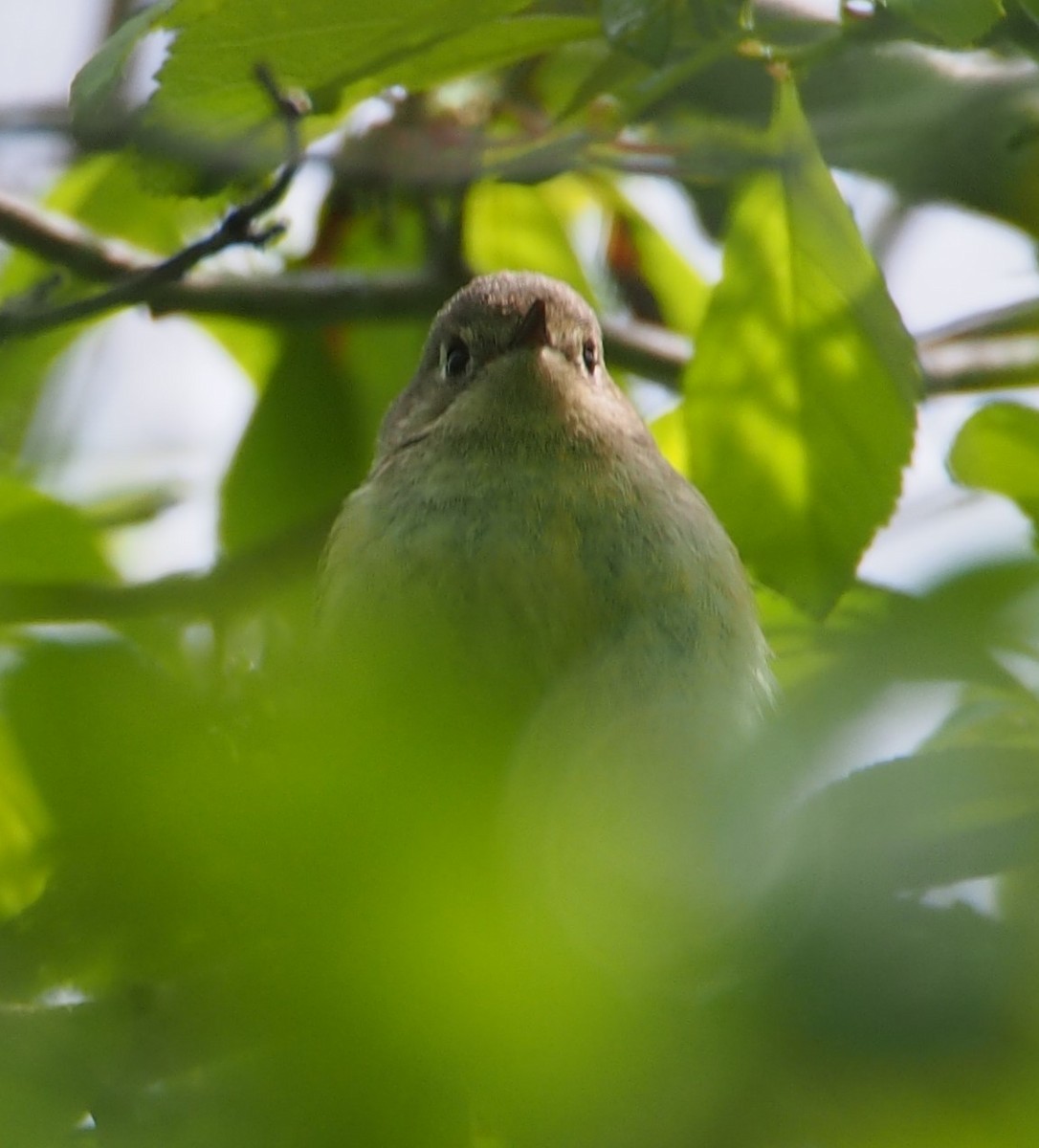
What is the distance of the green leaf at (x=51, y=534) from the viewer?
2.17 metres

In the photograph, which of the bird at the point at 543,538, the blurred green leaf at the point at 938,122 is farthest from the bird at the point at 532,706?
the blurred green leaf at the point at 938,122

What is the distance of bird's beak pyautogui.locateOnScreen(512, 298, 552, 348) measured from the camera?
13.4ft

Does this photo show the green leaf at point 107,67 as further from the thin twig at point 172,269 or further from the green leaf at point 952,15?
the green leaf at point 952,15

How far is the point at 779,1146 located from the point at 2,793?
0.60 meters

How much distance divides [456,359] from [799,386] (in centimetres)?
149

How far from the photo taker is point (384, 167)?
4.48 meters

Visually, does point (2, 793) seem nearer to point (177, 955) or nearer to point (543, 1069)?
point (177, 955)

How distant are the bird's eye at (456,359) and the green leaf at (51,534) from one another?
1.96m

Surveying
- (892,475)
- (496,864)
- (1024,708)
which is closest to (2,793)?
(496,864)

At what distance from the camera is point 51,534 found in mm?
2246

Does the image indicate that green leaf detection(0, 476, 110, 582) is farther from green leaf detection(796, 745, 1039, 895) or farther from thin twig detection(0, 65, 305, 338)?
green leaf detection(796, 745, 1039, 895)

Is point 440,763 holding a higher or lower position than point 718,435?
higher

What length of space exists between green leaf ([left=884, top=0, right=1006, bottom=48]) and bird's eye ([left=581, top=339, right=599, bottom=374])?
221cm

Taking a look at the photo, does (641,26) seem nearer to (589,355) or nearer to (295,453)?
(589,355)
